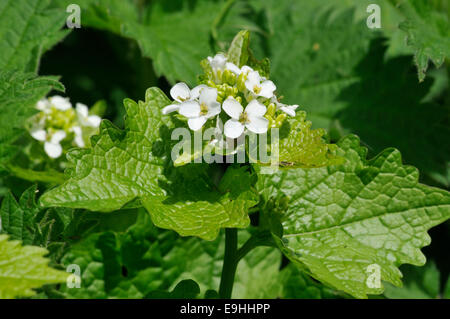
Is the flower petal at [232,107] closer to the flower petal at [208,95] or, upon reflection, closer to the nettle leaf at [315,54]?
the flower petal at [208,95]

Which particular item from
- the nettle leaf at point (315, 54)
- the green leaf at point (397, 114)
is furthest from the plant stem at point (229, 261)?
the nettle leaf at point (315, 54)

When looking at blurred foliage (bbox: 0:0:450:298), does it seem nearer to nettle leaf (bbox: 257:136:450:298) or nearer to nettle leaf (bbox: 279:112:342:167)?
nettle leaf (bbox: 257:136:450:298)

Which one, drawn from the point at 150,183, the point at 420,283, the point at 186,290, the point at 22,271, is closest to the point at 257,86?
the point at 150,183

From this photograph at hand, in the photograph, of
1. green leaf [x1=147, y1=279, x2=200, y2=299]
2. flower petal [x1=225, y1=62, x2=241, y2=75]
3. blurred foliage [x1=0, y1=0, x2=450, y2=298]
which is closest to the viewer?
flower petal [x1=225, y1=62, x2=241, y2=75]

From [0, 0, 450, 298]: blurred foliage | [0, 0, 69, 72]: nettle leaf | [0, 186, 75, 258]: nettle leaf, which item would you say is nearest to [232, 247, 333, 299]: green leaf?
[0, 0, 450, 298]: blurred foliage

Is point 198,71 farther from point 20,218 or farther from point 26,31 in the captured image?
point 20,218

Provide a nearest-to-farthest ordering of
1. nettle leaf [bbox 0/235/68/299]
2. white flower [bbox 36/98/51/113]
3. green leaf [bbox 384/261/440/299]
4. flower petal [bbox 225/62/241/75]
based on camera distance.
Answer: nettle leaf [bbox 0/235/68/299] < flower petal [bbox 225/62/241/75] < white flower [bbox 36/98/51/113] < green leaf [bbox 384/261/440/299]

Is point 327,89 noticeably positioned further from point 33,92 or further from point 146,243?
point 33,92
